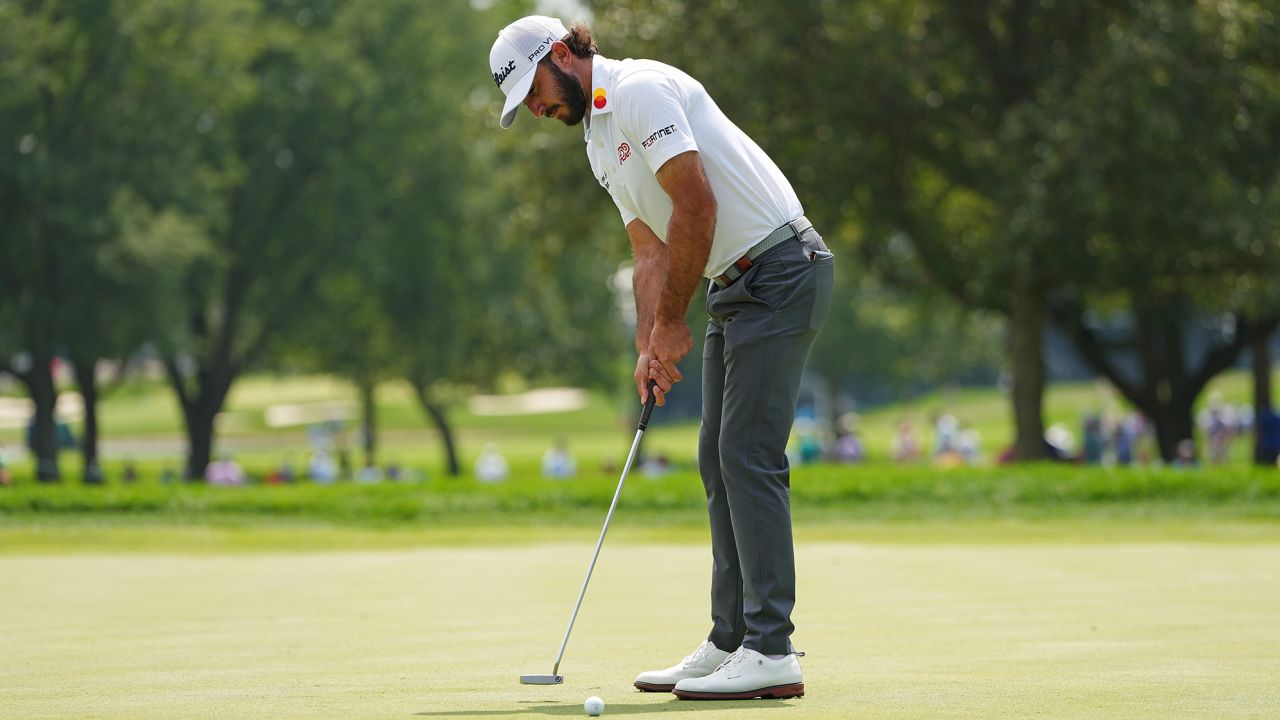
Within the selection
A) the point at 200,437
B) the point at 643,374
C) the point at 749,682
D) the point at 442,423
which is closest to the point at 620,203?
the point at 643,374

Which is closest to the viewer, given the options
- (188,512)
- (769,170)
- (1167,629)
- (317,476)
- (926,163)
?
(769,170)

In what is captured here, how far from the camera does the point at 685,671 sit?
4.92 m

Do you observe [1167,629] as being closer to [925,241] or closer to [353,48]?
[925,241]

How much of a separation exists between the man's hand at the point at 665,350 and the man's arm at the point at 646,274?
11cm

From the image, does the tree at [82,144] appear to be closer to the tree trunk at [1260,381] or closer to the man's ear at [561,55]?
the tree trunk at [1260,381]

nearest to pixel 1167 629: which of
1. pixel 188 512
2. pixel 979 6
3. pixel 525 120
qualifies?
pixel 188 512

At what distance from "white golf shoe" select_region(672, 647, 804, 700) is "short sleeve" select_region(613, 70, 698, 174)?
4.63 feet

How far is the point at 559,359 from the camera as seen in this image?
47.4m

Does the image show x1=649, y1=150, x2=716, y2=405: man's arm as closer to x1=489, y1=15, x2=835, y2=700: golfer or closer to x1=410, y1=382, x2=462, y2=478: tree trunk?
x1=489, y1=15, x2=835, y2=700: golfer

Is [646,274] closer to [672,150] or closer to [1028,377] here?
[672,150]

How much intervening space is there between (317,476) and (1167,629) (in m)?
29.7

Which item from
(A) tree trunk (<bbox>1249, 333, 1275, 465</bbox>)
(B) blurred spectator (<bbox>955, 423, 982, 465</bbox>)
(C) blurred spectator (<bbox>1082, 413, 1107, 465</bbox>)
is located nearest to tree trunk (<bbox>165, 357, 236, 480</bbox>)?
(B) blurred spectator (<bbox>955, 423, 982, 465</bbox>)

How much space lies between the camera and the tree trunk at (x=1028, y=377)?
25.5 m

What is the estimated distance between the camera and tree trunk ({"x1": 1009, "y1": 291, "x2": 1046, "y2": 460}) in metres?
25.5
